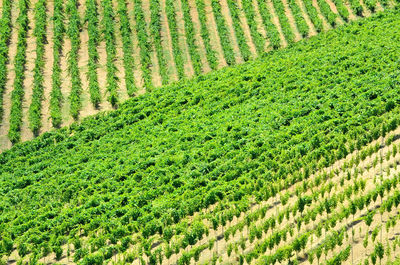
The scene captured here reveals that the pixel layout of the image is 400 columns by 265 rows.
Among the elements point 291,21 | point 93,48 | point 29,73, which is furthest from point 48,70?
point 291,21

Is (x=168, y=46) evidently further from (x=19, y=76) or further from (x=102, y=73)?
(x=19, y=76)

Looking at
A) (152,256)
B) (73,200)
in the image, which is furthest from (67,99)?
(152,256)

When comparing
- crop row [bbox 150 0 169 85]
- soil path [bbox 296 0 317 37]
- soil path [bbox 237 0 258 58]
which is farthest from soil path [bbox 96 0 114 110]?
soil path [bbox 296 0 317 37]

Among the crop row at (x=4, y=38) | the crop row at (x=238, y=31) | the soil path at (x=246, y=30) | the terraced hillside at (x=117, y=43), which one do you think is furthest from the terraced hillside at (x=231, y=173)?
the crop row at (x=4, y=38)

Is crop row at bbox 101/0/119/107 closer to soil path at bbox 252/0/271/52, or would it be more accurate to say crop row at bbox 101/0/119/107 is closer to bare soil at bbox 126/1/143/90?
bare soil at bbox 126/1/143/90

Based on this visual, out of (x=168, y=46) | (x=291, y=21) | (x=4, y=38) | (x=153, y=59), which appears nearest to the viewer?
(x=153, y=59)
